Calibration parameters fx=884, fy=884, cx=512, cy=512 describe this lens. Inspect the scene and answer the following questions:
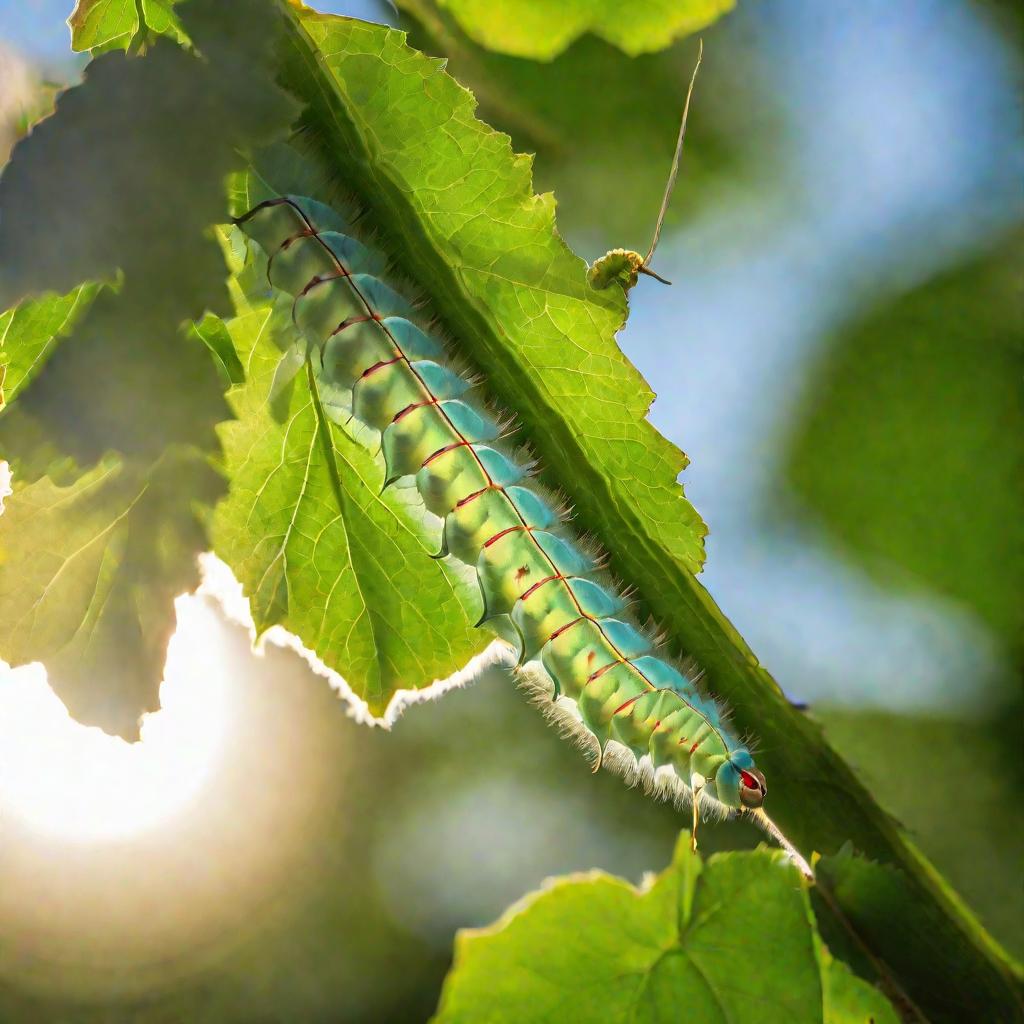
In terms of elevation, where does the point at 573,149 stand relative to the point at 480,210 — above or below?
above

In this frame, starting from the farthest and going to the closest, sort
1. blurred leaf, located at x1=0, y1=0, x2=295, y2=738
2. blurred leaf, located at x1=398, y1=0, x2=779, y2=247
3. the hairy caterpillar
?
blurred leaf, located at x1=398, y1=0, x2=779, y2=247 < the hairy caterpillar < blurred leaf, located at x1=0, y1=0, x2=295, y2=738

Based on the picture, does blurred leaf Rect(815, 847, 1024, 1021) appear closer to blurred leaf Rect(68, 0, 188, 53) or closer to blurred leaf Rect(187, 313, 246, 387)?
blurred leaf Rect(187, 313, 246, 387)

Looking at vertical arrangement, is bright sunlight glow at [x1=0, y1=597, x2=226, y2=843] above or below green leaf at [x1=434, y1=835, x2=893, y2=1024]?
above

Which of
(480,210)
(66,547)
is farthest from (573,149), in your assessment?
(66,547)

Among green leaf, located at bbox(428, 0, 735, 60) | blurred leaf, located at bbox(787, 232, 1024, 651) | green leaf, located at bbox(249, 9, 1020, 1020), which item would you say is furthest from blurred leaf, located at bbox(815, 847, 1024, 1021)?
blurred leaf, located at bbox(787, 232, 1024, 651)

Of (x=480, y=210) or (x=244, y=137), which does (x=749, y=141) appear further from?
(x=244, y=137)

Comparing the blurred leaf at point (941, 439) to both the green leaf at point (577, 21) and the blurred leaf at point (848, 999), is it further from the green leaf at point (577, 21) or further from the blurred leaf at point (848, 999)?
the blurred leaf at point (848, 999)

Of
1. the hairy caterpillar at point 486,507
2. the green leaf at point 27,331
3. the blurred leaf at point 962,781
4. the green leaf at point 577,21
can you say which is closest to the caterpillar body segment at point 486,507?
the hairy caterpillar at point 486,507
